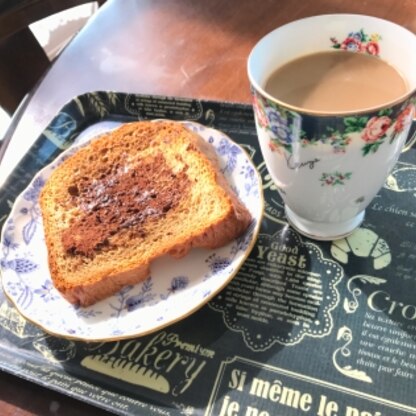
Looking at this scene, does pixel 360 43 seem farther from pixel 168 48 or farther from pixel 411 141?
pixel 168 48

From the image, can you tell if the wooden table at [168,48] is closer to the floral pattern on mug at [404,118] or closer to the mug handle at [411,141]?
the mug handle at [411,141]

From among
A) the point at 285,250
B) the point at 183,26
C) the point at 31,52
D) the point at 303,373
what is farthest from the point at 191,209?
the point at 31,52

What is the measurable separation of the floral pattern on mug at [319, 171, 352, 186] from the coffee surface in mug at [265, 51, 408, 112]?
7 centimetres

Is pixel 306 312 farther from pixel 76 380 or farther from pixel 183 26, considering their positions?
pixel 183 26

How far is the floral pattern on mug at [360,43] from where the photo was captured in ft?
1.93

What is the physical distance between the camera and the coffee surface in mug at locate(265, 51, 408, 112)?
56 cm

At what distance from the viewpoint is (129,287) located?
25.2 inches

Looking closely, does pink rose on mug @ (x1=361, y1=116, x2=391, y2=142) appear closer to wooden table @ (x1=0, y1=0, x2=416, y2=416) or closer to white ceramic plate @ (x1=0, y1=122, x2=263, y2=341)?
white ceramic plate @ (x1=0, y1=122, x2=263, y2=341)

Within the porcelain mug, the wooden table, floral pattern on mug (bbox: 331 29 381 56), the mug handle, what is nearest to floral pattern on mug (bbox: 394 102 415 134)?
the porcelain mug

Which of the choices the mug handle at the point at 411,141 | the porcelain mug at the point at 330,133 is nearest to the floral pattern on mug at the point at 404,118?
the porcelain mug at the point at 330,133

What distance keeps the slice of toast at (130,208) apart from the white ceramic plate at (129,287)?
2 centimetres

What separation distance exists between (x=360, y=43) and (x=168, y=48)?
0.50m

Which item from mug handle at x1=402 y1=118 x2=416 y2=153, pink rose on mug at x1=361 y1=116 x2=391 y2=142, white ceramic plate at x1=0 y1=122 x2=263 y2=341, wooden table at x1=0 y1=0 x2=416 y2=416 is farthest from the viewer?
wooden table at x1=0 y1=0 x2=416 y2=416

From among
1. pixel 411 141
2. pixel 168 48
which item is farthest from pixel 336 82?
pixel 168 48
